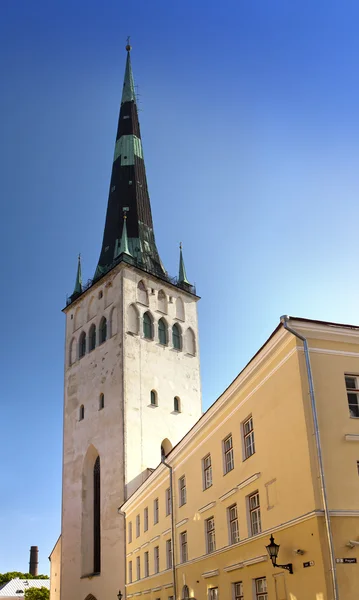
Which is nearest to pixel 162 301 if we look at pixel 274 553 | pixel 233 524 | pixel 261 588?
pixel 233 524

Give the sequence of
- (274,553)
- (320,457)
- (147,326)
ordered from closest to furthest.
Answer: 1. (320,457)
2. (274,553)
3. (147,326)

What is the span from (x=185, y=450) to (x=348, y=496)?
35.7ft

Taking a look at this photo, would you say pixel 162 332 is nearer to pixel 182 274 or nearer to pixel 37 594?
pixel 182 274

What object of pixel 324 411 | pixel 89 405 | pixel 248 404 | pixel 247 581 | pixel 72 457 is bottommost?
pixel 247 581

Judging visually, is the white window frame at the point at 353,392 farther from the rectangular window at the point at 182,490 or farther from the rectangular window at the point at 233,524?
the rectangular window at the point at 182,490

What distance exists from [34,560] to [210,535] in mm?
84135

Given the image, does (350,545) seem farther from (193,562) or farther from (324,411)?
(193,562)

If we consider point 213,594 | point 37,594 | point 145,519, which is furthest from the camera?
point 37,594

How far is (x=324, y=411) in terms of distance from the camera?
15.8 meters

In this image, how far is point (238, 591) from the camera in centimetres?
1906

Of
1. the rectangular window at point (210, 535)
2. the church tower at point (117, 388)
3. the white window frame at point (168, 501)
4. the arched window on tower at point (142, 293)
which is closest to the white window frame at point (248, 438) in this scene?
the rectangular window at point (210, 535)

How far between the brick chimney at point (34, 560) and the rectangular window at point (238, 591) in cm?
8380

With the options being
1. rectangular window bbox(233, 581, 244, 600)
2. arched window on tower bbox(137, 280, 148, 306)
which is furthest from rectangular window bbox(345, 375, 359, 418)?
arched window on tower bbox(137, 280, 148, 306)

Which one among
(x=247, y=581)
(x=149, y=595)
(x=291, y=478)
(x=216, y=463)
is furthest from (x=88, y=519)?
(x=291, y=478)
